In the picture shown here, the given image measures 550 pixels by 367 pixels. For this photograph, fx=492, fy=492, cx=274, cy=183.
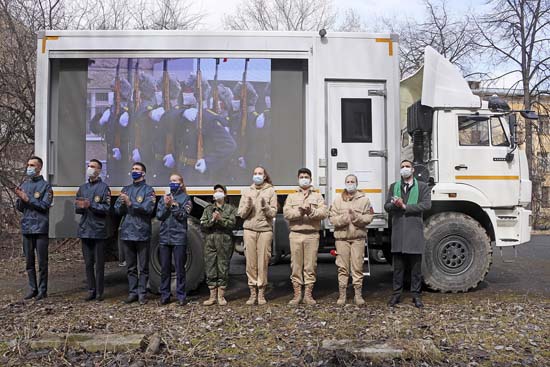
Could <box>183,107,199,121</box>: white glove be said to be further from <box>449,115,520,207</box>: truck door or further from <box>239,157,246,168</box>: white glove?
<box>449,115,520,207</box>: truck door

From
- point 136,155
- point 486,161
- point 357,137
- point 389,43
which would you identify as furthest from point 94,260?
point 486,161

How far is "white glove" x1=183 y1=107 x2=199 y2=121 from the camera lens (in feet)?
23.6

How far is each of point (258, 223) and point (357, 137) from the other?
199 centimetres

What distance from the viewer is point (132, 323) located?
18.7 ft

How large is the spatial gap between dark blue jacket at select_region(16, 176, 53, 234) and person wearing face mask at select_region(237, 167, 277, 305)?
8.79 feet

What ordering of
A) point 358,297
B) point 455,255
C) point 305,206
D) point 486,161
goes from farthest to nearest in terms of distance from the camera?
1. point 486,161
2. point 455,255
3. point 358,297
4. point 305,206

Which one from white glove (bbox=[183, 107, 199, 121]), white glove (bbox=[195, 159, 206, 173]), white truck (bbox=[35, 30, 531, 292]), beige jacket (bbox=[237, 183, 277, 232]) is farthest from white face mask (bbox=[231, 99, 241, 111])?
beige jacket (bbox=[237, 183, 277, 232])

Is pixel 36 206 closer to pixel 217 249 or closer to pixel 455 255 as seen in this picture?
pixel 217 249

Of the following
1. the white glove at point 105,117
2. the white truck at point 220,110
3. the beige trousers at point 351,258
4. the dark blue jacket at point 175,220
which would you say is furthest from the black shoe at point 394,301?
the white glove at point 105,117

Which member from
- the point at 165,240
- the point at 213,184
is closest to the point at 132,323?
the point at 165,240

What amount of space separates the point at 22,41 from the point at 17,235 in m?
5.02

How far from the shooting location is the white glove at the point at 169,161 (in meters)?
7.16

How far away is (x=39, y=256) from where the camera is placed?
22.8 feet

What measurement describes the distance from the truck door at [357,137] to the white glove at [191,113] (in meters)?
1.95
